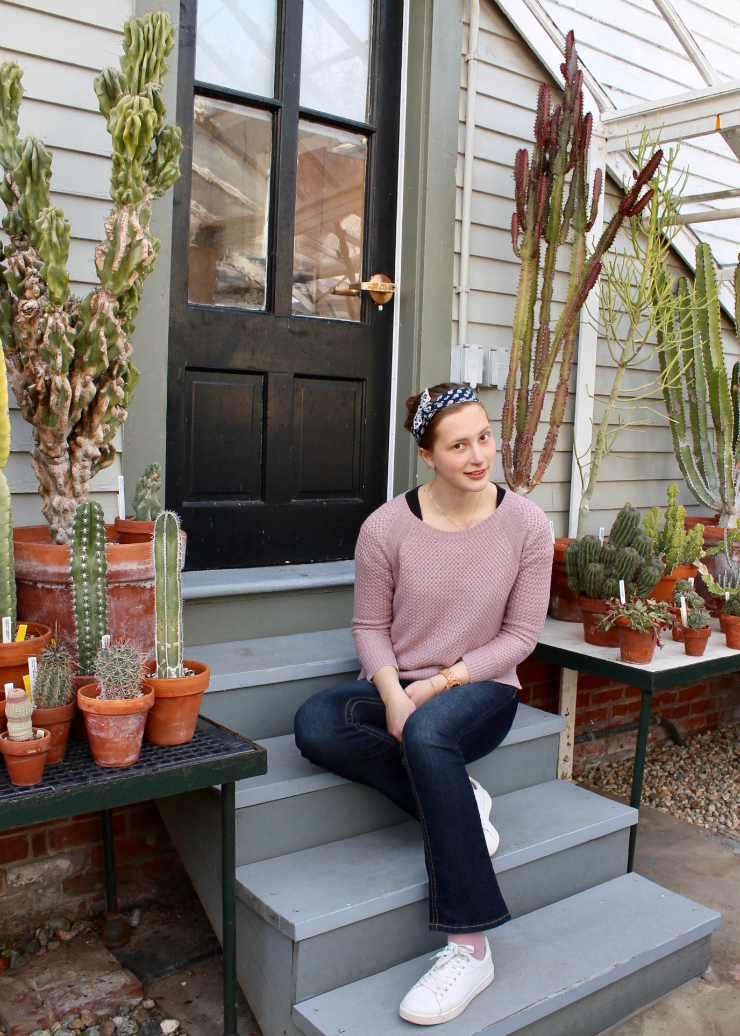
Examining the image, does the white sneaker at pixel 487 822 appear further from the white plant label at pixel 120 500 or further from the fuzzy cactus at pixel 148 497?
the white plant label at pixel 120 500

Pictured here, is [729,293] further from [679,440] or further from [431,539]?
[431,539]

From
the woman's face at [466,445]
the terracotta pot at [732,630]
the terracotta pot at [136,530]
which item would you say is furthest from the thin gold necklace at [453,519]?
the terracotta pot at [732,630]

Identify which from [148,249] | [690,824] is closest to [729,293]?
[690,824]

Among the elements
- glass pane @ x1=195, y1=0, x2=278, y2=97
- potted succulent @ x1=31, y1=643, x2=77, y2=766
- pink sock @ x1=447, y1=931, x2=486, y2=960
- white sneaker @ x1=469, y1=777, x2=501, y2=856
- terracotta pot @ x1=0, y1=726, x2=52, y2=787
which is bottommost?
pink sock @ x1=447, y1=931, x2=486, y2=960

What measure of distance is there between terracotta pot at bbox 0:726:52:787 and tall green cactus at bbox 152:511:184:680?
300 millimetres

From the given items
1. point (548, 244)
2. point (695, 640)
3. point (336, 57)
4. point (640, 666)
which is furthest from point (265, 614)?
point (336, 57)

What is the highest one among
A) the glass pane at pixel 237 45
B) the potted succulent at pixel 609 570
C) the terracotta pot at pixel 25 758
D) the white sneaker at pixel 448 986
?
the glass pane at pixel 237 45

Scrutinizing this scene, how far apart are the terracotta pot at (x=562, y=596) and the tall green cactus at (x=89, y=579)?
196 cm

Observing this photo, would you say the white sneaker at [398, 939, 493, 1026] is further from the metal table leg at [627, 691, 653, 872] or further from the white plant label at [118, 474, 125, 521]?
the white plant label at [118, 474, 125, 521]

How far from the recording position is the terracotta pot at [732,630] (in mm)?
3200

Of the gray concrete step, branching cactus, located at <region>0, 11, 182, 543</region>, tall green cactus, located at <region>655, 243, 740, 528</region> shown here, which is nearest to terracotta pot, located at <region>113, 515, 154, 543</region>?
branching cactus, located at <region>0, 11, 182, 543</region>

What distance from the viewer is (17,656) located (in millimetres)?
1957

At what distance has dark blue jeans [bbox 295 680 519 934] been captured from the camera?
2.04m

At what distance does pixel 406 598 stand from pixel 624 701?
2120 millimetres
